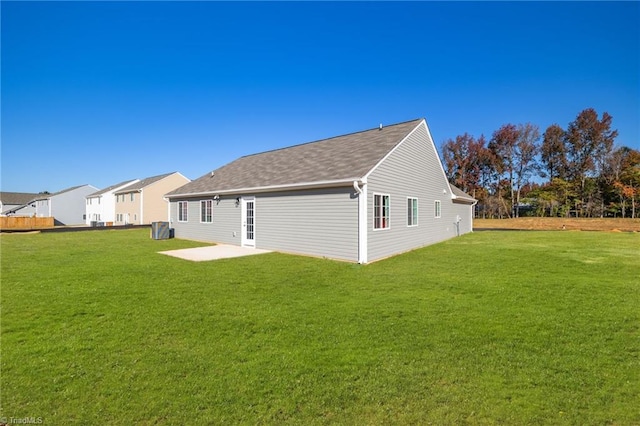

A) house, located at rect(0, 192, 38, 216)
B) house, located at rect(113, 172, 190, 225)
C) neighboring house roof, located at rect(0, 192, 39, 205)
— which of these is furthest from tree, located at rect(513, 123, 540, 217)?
neighboring house roof, located at rect(0, 192, 39, 205)

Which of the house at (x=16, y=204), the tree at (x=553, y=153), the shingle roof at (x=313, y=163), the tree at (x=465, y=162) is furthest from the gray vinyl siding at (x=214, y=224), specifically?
the house at (x=16, y=204)

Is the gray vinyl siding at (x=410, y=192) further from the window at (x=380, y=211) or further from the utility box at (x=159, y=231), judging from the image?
the utility box at (x=159, y=231)

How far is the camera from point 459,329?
421 cm

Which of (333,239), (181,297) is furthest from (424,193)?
(181,297)

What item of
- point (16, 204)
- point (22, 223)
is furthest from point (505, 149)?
point (16, 204)

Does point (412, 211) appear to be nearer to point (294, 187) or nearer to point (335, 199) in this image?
point (335, 199)

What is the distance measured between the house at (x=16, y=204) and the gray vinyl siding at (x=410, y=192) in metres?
62.6

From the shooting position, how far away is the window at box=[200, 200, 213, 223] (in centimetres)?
1531

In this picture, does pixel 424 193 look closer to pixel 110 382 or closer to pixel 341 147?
pixel 341 147

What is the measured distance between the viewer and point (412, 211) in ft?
41.9

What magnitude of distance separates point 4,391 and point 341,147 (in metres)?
12.3

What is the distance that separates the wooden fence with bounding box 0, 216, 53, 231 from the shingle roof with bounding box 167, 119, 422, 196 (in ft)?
90.9

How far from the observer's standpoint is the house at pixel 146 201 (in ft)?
110

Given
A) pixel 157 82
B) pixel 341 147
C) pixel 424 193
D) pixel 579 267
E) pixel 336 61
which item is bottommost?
pixel 579 267
